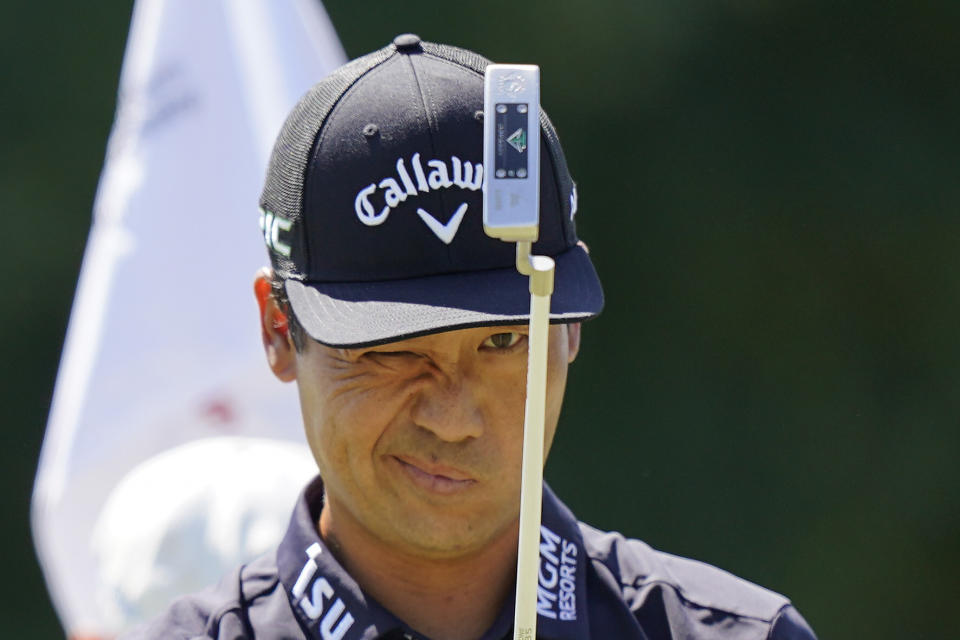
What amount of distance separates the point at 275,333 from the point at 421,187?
321mm

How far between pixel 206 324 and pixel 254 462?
49 cm

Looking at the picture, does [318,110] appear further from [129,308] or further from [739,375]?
[739,375]

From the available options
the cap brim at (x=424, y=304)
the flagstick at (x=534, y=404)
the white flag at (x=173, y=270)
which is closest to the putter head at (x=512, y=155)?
the flagstick at (x=534, y=404)

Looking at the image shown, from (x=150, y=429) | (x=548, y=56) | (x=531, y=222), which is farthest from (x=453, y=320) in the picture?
(x=548, y=56)

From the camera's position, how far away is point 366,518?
1656 millimetres

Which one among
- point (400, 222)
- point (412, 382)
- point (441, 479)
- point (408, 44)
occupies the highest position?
point (408, 44)

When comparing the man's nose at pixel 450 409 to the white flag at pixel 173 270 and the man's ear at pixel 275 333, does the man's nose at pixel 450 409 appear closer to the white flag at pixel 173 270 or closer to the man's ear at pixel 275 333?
the man's ear at pixel 275 333

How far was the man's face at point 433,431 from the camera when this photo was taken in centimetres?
159

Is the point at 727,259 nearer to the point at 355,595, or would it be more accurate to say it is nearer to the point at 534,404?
the point at 355,595

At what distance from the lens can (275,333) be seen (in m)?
1.78

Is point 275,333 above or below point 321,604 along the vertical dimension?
above

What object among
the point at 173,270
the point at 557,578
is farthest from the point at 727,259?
the point at 557,578

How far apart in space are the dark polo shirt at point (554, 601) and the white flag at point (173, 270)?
2.97ft

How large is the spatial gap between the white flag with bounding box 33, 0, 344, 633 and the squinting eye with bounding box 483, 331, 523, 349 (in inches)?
44.5
